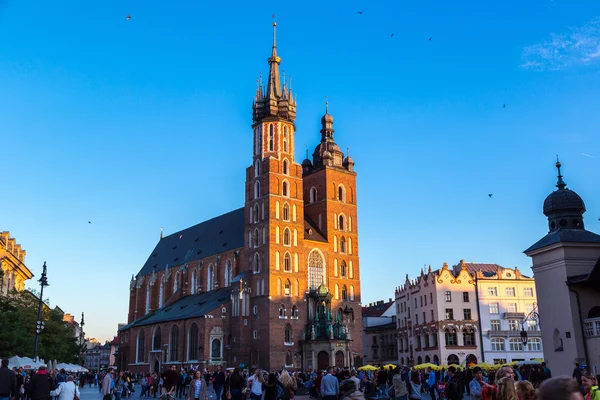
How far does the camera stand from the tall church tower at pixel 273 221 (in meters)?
58.1

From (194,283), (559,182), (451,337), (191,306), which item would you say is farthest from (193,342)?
(559,182)

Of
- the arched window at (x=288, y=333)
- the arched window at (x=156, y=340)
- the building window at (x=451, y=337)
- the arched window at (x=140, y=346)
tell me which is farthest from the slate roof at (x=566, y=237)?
the arched window at (x=140, y=346)

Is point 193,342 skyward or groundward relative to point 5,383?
skyward

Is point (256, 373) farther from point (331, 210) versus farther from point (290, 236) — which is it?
point (331, 210)

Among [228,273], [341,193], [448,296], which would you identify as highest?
[341,193]

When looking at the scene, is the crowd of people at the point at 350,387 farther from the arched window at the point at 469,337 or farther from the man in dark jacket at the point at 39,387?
the arched window at the point at 469,337

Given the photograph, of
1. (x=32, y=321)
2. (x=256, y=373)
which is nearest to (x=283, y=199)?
(x=32, y=321)

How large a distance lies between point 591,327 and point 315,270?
38.3 metres

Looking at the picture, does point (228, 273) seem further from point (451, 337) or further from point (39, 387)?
point (39, 387)

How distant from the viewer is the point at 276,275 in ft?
195

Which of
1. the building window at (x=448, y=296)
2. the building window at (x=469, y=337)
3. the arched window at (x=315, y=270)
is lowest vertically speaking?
the building window at (x=469, y=337)

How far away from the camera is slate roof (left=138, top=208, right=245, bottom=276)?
70.8 m

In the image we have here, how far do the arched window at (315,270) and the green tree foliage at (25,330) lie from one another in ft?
77.5

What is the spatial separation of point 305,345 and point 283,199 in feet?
47.7
